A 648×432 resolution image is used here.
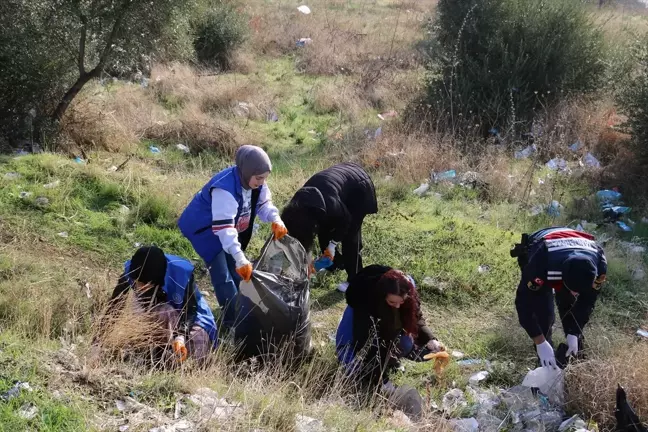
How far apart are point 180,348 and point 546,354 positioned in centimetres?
202

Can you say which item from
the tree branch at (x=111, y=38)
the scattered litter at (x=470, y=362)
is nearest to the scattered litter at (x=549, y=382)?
the scattered litter at (x=470, y=362)

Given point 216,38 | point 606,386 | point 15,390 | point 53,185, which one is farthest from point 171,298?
point 216,38

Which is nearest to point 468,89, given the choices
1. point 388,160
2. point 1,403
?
point 388,160

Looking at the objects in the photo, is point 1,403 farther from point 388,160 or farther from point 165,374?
point 388,160

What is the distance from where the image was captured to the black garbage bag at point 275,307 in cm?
363

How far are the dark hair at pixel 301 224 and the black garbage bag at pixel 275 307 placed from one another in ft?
1.03

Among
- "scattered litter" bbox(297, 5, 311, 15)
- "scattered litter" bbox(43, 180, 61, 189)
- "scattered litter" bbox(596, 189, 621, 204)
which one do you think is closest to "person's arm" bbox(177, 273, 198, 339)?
"scattered litter" bbox(43, 180, 61, 189)

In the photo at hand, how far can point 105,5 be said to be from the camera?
7.21 metres

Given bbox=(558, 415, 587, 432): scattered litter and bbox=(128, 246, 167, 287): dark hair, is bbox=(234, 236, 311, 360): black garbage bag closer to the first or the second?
bbox=(128, 246, 167, 287): dark hair

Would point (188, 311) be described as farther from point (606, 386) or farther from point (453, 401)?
point (606, 386)

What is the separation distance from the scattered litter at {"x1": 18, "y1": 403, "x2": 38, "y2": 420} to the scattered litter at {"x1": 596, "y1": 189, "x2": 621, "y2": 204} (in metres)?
5.90

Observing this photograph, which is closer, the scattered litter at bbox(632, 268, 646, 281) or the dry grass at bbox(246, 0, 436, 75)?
the scattered litter at bbox(632, 268, 646, 281)

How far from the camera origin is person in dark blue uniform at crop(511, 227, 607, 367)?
3.44 meters

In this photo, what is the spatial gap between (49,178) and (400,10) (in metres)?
16.3
